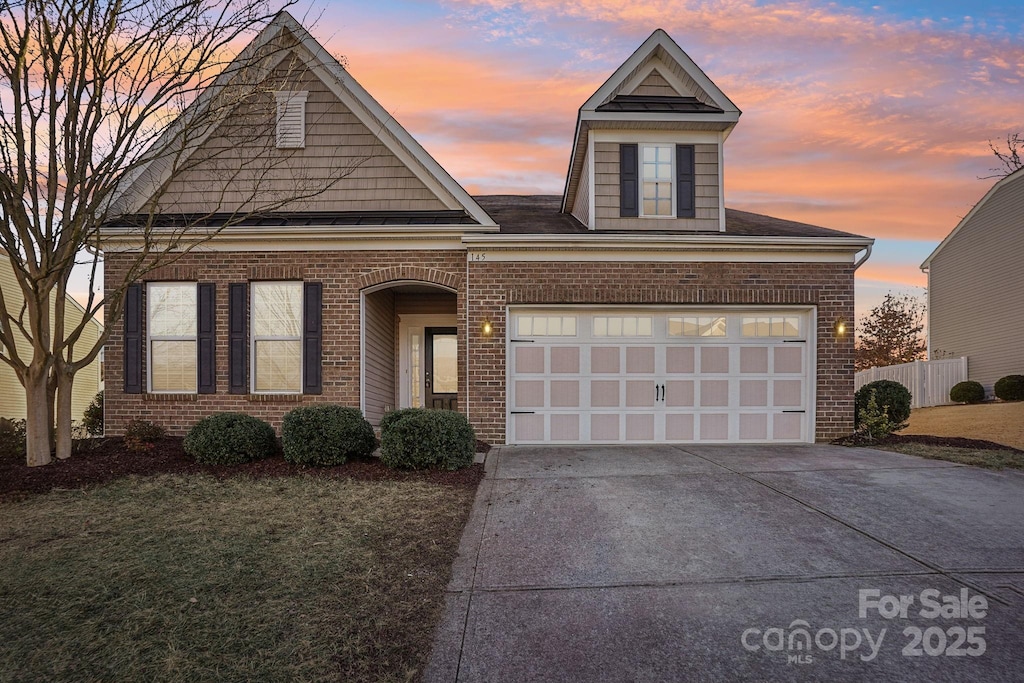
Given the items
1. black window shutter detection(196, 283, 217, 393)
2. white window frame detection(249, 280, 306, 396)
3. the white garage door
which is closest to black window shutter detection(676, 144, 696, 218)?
the white garage door

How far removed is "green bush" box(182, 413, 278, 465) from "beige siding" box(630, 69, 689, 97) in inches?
352

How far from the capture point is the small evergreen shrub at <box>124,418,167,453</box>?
9.92 m

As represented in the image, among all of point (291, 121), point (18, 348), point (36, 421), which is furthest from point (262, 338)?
point (18, 348)

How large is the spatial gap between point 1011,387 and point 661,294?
13.9 metres

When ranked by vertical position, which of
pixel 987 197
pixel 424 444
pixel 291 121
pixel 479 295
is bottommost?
pixel 424 444

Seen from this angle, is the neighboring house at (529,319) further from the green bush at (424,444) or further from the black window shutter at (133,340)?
the green bush at (424,444)

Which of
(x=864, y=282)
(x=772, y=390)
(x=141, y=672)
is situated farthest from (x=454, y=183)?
(x=864, y=282)

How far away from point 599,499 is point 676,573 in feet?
6.61

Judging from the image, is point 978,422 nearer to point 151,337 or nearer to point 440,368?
point 440,368

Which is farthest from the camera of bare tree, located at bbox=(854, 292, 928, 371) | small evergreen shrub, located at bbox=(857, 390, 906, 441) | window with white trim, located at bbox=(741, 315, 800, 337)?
bare tree, located at bbox=(854, 292, 928, 371)

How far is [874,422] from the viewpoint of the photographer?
35.4 ft

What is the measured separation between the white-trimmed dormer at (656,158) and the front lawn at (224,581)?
637 cm

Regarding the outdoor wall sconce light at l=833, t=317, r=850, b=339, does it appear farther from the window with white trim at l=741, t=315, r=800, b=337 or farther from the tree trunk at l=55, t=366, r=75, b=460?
the tree trunk at l=55, t=366, r=75, b=460

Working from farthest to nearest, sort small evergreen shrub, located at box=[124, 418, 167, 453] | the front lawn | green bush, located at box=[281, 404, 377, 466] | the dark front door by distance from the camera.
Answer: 1. the dark front door
2. small evergreen shrub, located at box=[124, 418, 167, 453]
3. green bush, located at box=[281, 404, 377, 466]
4. the front lawn
